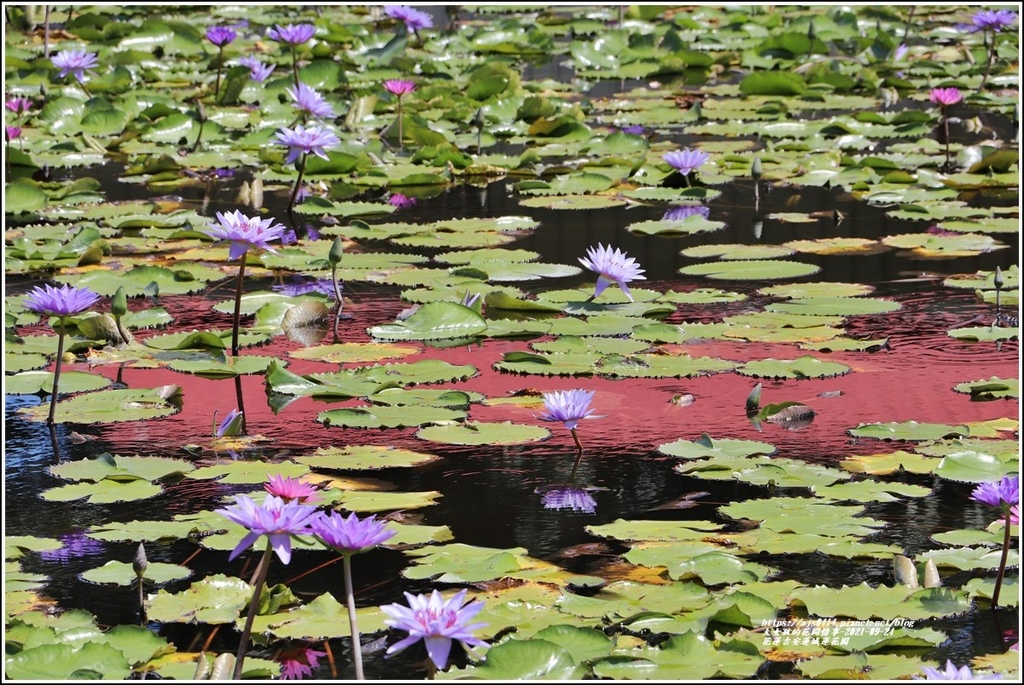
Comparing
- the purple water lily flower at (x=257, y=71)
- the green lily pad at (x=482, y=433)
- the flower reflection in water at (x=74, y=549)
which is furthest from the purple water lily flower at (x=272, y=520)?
the purple water lily flower at (x=257, y=71)

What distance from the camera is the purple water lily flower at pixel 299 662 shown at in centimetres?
231

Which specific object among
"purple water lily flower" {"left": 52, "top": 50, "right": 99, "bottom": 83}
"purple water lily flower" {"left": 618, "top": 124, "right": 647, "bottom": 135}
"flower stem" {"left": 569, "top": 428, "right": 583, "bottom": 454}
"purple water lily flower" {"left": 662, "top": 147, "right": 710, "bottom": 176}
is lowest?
"flower stem" {"left": 569, "top": 428, "right": 583, "bottom": 454}

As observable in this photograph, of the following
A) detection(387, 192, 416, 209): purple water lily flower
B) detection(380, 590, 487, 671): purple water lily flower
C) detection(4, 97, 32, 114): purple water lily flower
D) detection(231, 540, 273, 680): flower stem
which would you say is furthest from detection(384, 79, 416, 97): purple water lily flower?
detection(380, 590, 487, 671): purple water lily flower

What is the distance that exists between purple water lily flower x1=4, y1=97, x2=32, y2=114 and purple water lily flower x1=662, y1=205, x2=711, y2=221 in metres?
3.51

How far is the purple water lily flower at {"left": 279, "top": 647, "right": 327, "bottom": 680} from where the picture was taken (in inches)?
91.1

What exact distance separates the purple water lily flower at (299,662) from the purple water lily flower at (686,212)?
3661 mm


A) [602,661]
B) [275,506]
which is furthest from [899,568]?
[275,506]

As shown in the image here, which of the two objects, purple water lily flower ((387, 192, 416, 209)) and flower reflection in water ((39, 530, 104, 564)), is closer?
flower reflection in water ((39, 530, 104, 564))

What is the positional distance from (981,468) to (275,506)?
173cm

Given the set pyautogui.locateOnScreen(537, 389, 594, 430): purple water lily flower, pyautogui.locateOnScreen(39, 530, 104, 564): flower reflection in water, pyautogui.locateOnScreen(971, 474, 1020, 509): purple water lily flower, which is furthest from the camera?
pyautogui.locateOnScreen(537, 389, 594, 430): purple water lily flower

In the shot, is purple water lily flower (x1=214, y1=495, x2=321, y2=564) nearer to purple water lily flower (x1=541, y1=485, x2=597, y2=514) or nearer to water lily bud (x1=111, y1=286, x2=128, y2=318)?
purple water lily flower (x1=541, y1=485, x2=597, y2=514)

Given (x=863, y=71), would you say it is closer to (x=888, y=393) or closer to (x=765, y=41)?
(x=765, y=41)

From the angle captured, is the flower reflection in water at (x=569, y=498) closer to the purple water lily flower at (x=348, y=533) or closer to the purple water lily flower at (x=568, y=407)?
the purple water lily flower at (x=568, y=407)

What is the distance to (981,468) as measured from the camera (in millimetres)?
3141
